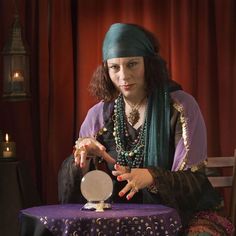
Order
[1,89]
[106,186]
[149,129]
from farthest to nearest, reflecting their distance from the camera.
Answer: [1,89] → [149,129] → [106,186]

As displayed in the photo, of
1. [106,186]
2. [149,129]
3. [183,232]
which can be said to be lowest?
[183,232]

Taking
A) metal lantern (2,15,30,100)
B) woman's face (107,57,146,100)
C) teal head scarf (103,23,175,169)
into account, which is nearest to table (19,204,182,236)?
teal head scarf (103,23,175,169)

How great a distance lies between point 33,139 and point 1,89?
1.08 feet

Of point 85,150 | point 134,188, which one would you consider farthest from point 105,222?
point 85,150

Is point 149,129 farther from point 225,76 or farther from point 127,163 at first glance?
point 225,76

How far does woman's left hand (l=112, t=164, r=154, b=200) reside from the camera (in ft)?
7.18

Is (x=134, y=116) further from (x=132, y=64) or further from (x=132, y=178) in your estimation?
(x=132, y=178)

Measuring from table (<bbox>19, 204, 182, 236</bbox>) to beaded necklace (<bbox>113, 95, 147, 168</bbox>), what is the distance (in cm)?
45

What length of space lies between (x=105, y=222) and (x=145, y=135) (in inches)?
25.5

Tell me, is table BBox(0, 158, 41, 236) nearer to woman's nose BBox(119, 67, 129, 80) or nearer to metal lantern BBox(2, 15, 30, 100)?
metal lantern BBox(2, 15, 30, 100)

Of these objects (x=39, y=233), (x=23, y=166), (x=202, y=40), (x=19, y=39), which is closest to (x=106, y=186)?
(x=39, y=233)

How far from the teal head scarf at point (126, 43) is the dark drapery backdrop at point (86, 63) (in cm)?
94

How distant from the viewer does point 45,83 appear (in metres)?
3.54

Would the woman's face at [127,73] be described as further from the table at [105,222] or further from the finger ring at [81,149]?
the table at [105,222]
